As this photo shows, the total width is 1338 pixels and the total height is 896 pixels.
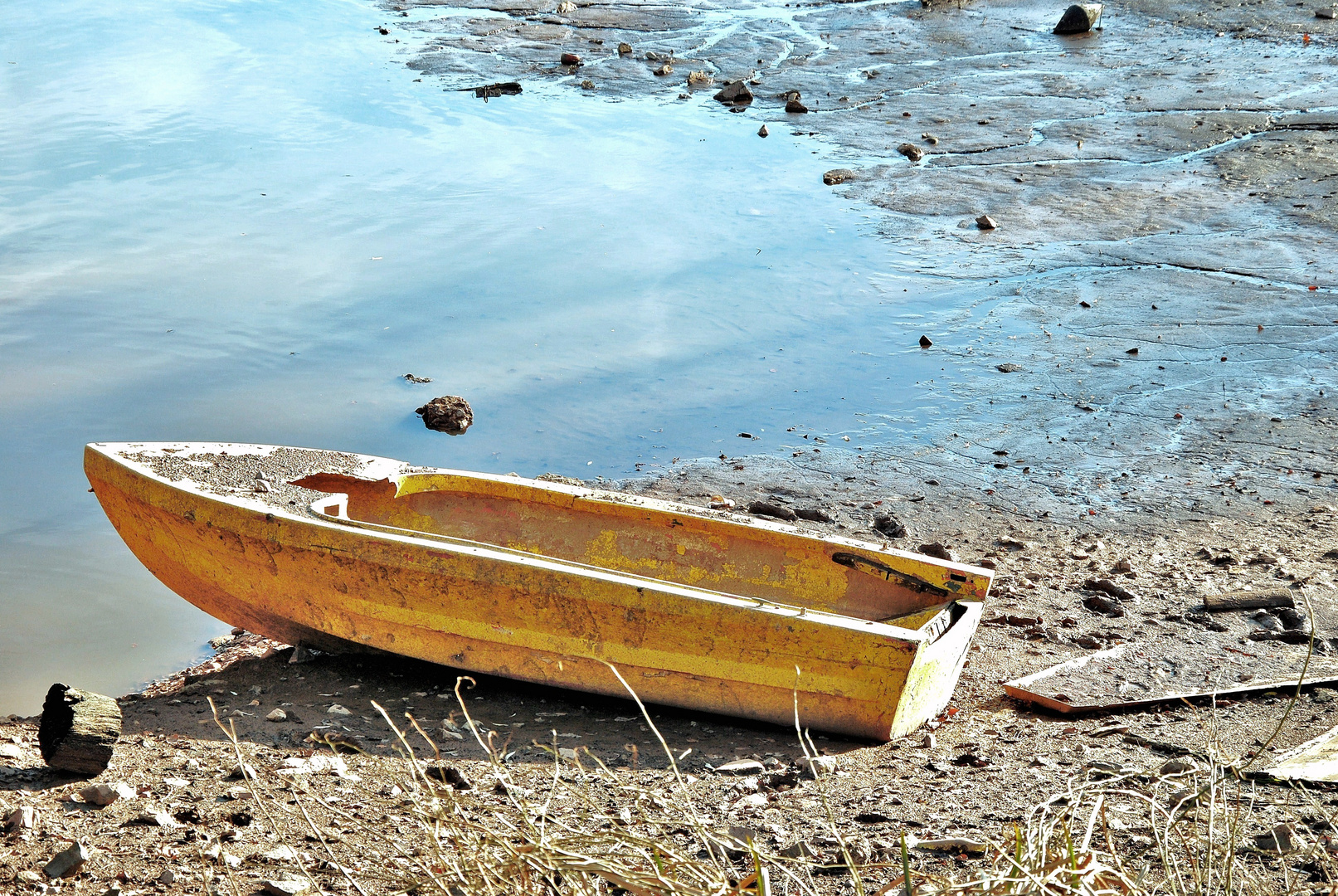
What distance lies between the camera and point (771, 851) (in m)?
→ 3.22

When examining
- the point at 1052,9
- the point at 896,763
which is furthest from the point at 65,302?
the point at 1052,9

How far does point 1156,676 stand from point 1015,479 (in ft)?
6.46

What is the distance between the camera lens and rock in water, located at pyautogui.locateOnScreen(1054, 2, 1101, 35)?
16297mm

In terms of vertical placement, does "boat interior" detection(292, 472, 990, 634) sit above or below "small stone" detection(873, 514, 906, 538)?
above

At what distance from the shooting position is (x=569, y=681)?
4223mm

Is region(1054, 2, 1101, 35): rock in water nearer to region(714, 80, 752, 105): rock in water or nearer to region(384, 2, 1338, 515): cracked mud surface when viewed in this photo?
region(384, 2, 1338, 515): cracked mud surface

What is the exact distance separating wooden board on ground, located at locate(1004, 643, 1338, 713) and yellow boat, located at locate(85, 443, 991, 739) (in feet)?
1.36

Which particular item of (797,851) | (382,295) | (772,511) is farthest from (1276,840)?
(382,295)

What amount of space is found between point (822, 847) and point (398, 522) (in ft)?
8.42

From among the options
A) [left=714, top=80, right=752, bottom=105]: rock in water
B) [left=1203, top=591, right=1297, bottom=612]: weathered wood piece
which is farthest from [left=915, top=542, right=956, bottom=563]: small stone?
[left=714, top=80, right=752, bottom=105]: rock in water

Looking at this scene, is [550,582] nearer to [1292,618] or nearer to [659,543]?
[659,543]

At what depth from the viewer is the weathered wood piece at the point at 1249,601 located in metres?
4.86

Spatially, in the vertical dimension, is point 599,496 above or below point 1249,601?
above

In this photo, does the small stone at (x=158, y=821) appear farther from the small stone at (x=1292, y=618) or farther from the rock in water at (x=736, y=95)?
the rock in water at (x=736, y=95)
